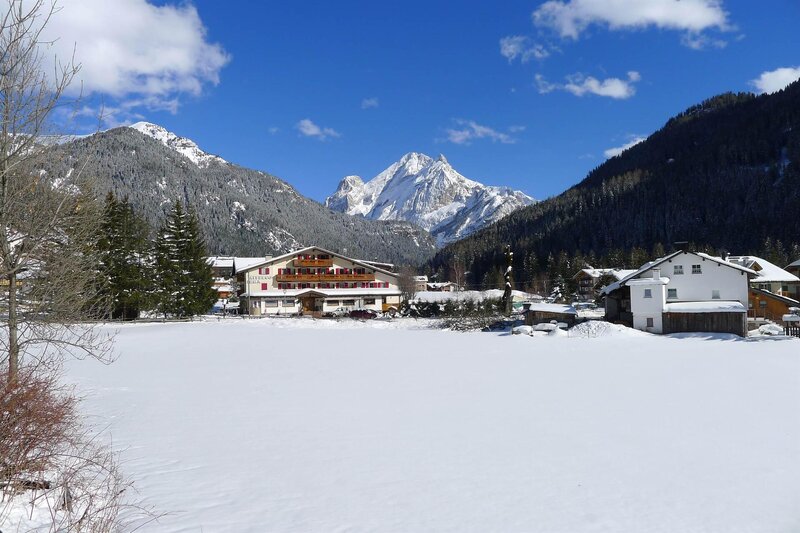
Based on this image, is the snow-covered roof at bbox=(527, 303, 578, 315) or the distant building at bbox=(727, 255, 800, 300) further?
the distant building at bbox=(727, 255, 800, 300)

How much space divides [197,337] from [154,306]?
1377 centimetres

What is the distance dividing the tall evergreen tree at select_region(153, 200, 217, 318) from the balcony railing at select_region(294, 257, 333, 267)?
1949cm

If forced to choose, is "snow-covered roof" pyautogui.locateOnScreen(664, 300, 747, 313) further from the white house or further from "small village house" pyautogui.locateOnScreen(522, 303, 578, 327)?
"small village house" pyautogui.locateOnScreen(522, 303, 578, 327)

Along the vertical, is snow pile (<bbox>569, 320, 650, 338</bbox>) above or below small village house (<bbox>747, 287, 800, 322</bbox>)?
below

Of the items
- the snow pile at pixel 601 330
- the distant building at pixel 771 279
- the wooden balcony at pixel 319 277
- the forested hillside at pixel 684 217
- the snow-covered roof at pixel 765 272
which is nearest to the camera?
the snow pile at pixel 601 330

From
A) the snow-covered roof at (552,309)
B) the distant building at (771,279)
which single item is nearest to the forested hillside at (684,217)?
the distant building at (771,279)

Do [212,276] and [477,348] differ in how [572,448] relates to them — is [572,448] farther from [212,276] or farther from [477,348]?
[212,276]

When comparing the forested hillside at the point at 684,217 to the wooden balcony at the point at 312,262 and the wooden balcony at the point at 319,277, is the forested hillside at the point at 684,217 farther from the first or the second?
the wooden balcony at the point at 312,262

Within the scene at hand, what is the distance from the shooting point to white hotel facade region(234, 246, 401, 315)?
235 ft

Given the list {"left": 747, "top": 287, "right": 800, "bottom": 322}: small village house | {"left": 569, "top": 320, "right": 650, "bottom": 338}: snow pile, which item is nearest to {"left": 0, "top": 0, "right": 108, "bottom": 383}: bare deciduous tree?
{"left": 569, "top": 320, "right": 650, "bottom": 338}: snow pile

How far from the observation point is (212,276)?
184 ft

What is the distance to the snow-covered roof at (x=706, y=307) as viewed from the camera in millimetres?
38822

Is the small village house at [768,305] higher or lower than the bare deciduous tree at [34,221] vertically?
lower

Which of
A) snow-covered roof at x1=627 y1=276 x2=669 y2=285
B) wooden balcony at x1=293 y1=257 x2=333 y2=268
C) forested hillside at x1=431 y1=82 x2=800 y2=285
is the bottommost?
snow-covered roof at x1=627 y1=276 x2=669 y2=285
